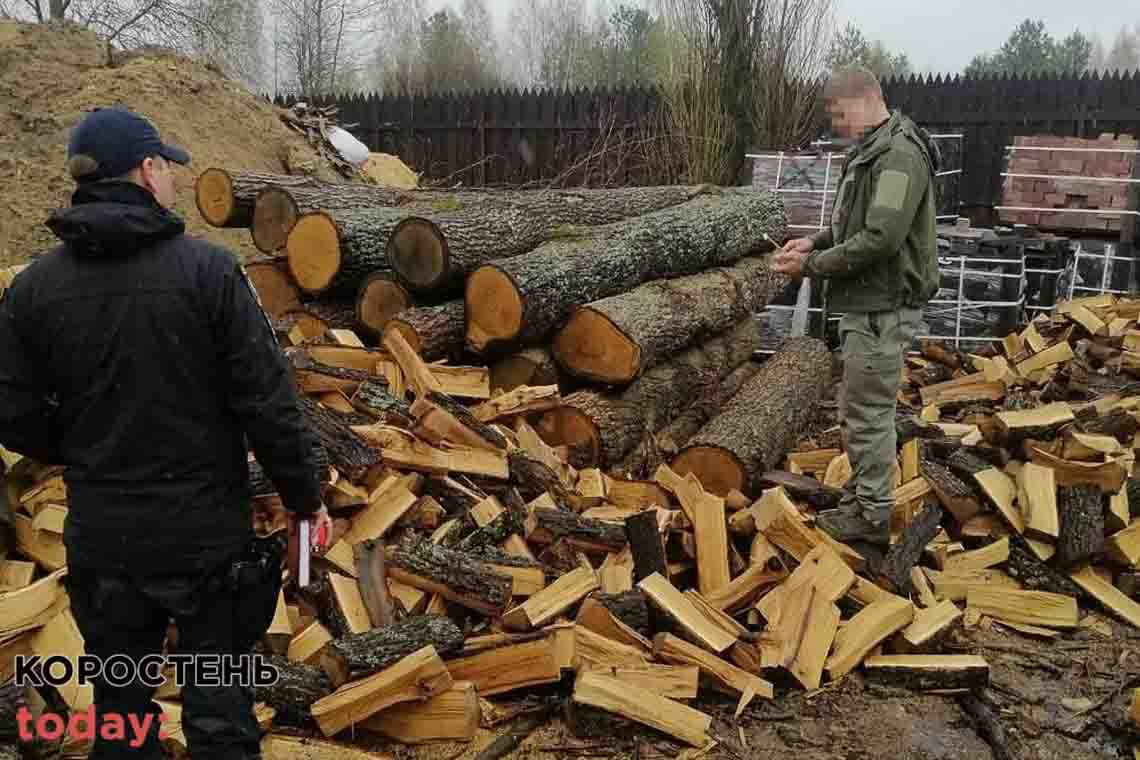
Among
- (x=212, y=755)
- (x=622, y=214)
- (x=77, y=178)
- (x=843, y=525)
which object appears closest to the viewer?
(x=77, y=178)

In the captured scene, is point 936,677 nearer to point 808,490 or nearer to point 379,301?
point 808,490

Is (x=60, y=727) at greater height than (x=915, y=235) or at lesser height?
lesser

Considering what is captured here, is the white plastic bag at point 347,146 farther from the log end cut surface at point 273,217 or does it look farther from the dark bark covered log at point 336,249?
the dark bark covered log at point 336,249

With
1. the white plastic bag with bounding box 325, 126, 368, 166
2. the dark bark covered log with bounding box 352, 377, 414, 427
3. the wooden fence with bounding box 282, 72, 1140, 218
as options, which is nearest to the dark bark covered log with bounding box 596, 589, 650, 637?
the dark bark covered log with bounding box 352, 377, 414, 427

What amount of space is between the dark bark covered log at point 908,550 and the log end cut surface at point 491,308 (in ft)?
7.19

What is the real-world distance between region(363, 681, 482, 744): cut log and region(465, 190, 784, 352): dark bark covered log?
2.35 metres

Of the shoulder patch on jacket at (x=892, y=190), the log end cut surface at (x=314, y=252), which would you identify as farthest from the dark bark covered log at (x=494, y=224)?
the shoulder patch on jacket at (x=892, y=190)

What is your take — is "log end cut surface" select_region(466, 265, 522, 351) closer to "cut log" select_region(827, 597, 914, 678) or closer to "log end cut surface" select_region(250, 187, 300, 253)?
"log end cut surface" select_region(250, 187, 300, 253)

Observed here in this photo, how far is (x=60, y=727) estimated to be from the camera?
3043 mm

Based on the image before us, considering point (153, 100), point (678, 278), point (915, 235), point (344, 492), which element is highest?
point (153, 100)

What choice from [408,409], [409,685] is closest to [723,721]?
[409,685]

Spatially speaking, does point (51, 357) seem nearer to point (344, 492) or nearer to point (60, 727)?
point (60, 727)

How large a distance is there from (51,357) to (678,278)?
16.3ft

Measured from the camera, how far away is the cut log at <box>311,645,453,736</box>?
3080mm
